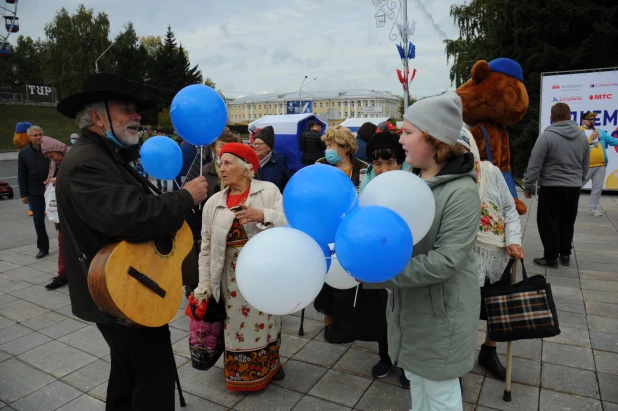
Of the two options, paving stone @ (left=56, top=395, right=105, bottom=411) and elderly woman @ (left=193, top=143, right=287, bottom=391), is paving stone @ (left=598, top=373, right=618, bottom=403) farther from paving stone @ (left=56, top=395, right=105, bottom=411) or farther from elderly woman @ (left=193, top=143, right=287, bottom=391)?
paving stone @ (left=56, top=395, right=105, bottom=411)

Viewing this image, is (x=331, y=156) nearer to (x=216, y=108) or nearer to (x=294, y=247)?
(x=216, y=108)

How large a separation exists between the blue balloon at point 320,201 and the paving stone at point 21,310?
4284 millimetres

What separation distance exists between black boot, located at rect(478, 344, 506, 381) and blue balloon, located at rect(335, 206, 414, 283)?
6.90 feet

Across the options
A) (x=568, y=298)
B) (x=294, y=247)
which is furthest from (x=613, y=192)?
(x=294, y=247)

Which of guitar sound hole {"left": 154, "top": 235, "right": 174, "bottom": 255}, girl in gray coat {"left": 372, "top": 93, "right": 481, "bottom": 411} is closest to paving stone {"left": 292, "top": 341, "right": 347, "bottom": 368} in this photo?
girl in gray coat {"left": 372, "top": 93, "right": 481, "bottom": 411}

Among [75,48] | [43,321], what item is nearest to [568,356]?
[43,321]

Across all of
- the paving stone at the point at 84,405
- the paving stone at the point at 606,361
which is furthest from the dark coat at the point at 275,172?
the paving stone at the point at 606,361

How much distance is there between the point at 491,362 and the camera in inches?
124

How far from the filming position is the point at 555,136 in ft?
17.4

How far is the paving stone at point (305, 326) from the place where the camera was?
13.2 ft

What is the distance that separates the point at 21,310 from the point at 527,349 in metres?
5.40

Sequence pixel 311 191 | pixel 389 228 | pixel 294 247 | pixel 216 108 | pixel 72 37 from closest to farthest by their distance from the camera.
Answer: pixel 389 228
pixel 294 247
pixel 311 191
pixel 216 108
pixel 72 37

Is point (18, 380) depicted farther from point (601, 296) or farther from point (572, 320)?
point (601, 296)

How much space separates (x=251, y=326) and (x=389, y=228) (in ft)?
6.19
